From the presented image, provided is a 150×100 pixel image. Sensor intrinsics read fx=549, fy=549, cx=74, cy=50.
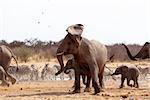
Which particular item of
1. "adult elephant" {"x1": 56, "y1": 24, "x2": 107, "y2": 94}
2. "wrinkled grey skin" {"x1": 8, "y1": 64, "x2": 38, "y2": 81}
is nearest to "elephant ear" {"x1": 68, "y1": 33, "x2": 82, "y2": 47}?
"adult elephant" {"x1": 56, "y1": 24, "x2": 107, "y2": 94}

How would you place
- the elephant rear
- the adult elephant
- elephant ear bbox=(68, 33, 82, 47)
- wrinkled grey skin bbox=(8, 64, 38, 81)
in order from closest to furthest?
1. elephant ear bbox=(68, 33, 82, 47)
2. the adult elephant
3. the elephant rear
4. wrinkled grey skin bbox=(8, 64, 38, 81)

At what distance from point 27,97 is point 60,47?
2231 mm

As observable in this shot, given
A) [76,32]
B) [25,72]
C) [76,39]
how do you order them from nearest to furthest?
[76,39] → [76,32] → [25,72]

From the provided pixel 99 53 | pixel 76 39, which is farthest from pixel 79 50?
pixel 99 53

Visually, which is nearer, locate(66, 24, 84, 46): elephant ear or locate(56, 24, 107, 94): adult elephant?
locate(66, 24, 84, 46): elephant ear

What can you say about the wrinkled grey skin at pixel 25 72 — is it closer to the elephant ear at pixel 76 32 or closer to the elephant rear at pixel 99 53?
the elephant rear at pixel 99 53

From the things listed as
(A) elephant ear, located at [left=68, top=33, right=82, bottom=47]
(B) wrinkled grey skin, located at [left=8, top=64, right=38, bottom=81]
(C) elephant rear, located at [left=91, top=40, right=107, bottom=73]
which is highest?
(A) elephant ear, located at [left=68, top=33, right=82, bottom=47]

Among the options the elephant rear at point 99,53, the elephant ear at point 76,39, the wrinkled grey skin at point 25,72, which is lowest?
the wrinkled grey skin at point 25,72

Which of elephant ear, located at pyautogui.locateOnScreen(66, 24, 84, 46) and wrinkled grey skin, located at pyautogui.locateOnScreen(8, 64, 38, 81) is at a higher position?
elephant ear, located at pyautogui.locateOnScreen(66, 24, 84, 46)

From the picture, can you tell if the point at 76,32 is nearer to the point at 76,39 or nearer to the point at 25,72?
the point at 76,39

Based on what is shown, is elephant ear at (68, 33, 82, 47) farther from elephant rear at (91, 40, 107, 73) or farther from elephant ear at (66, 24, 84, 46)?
elephant rear at (91, 40, 107, 73)

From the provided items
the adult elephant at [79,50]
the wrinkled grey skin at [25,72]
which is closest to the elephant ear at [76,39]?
the adult elephant at [79,50]

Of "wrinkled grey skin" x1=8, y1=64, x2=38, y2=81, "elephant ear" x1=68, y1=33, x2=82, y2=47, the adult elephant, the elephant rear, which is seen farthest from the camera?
"wrinkled grey skin" x1=8, y1=64, x2=38, y2=81

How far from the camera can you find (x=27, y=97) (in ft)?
58.3
